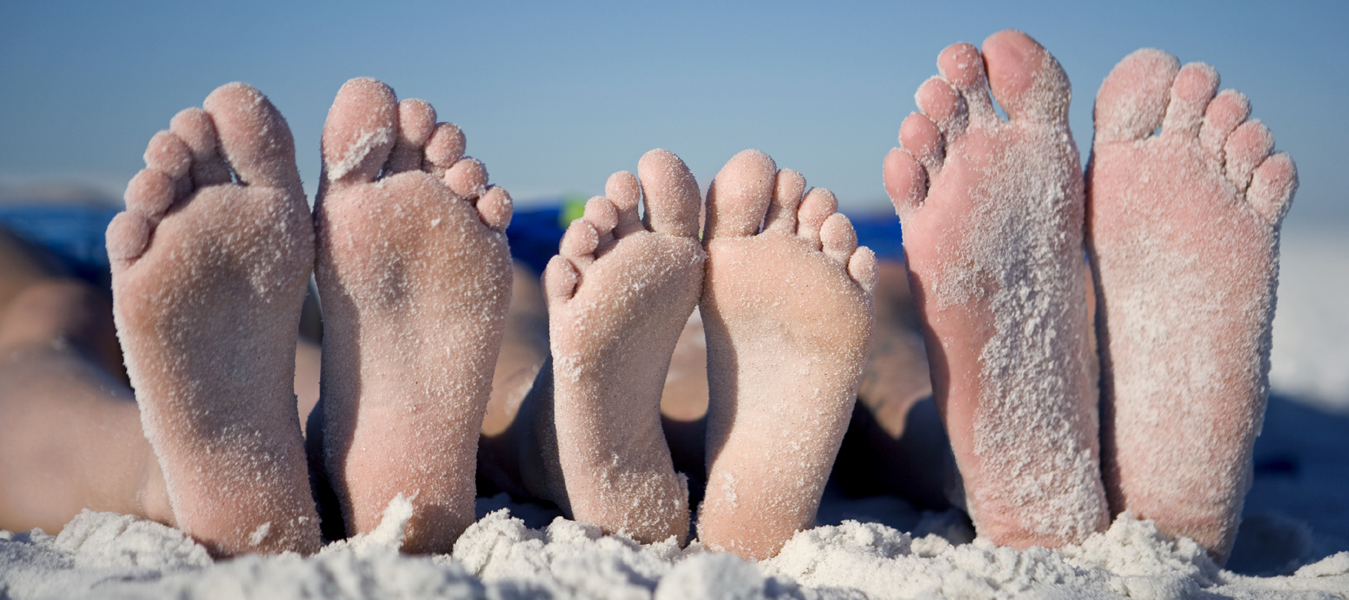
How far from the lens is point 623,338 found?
2.63 ft

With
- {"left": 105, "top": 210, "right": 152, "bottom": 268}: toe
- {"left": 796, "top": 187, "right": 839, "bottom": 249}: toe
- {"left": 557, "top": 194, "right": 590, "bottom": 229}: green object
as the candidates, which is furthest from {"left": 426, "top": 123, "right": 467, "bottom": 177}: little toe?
{"left": 557, "top": 194, "right": 590, "bottom": 229}: green object

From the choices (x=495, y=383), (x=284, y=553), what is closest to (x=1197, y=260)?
(x=495, y=383)

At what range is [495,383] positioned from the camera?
111cm

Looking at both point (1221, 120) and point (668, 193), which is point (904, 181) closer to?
point (668, 193)

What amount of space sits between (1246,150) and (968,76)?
1.01 feet

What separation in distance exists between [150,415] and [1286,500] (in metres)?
1.52

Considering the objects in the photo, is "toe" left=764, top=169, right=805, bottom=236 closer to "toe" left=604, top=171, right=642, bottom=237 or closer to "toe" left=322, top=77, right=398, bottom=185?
"toe" left=604, top=171, right=642, bottom=237

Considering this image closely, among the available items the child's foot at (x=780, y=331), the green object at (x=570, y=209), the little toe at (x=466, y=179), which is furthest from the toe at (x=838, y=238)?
the green object at (x=570, y=209)

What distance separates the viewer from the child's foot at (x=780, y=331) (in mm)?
826

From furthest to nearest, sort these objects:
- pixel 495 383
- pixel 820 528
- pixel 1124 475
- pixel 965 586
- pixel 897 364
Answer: pixel 897 364 → pixel 495 383 → pixel 1124 475 → pixel 820 528 → pixel 965 586

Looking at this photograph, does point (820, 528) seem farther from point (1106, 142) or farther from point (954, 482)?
point (1106, 142)

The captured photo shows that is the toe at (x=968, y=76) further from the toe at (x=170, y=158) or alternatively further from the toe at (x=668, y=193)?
the toe at (x=170, y=158)

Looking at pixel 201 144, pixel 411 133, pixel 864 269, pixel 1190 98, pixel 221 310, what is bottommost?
pixel 221 310

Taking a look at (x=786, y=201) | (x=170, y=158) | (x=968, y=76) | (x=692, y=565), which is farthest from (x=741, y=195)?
(x=170, y=158)
